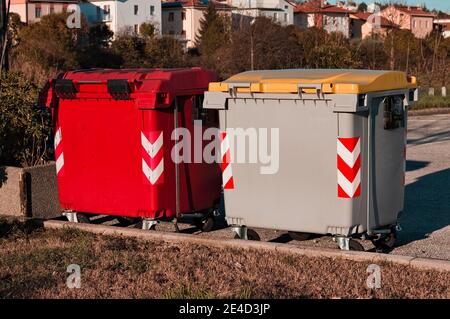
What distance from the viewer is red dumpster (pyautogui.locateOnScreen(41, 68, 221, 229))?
8.96m

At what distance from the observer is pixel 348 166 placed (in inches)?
312

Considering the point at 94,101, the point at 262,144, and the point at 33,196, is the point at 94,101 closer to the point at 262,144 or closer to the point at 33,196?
the point at 33,196

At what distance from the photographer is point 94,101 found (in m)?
9.35

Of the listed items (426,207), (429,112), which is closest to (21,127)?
(426,207)

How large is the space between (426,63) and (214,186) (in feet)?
113

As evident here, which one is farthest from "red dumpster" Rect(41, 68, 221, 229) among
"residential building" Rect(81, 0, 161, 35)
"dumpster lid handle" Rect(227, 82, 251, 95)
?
"residential building" Rect(81, 0, 161, 35)

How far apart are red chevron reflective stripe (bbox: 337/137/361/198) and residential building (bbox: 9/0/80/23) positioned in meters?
71.1

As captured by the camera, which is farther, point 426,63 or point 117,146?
point 426,63

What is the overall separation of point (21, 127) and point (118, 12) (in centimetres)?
7117

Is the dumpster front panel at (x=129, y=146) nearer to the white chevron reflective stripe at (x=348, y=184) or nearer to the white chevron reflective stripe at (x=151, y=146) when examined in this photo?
the white chevron reflective stripe at (x=151, y=146)

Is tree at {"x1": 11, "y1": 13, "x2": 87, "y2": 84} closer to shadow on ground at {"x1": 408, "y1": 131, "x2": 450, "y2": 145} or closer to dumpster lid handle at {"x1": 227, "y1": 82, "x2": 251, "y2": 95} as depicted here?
shadow on ground at {"x1": 408, "y1": 131, "x2": 450, "y2": 145}

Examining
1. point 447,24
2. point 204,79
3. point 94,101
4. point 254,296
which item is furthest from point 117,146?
point 447,24

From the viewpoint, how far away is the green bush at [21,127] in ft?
33.7
